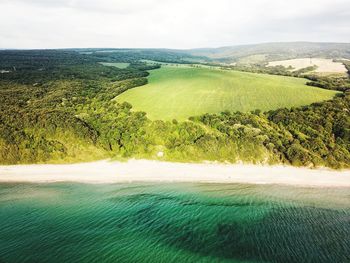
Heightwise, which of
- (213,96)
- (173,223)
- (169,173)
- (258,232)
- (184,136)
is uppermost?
(213,96)

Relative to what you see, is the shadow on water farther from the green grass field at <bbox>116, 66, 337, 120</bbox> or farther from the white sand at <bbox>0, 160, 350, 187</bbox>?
the green grass field at <bbox>116, 66, 337, 120</bbox>

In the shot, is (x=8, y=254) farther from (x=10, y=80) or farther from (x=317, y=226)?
(x=10, y=80)

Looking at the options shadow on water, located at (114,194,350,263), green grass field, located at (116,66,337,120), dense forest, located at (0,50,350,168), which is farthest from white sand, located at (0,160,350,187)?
green grass field, located at (116,66,337,120)

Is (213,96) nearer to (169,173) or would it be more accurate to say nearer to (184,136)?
(184,136)

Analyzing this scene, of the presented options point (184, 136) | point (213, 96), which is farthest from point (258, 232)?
point (213, 96)

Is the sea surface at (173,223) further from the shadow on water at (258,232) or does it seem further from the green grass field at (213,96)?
the green grass field at (213,96)

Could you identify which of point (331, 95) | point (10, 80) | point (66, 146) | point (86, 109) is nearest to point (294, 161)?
point (331, 95)
